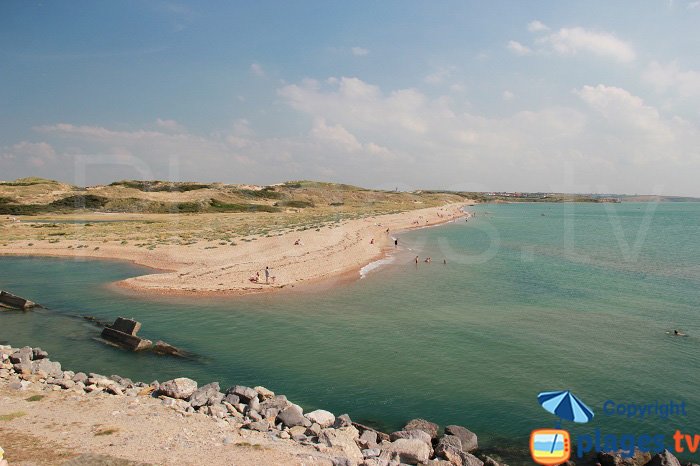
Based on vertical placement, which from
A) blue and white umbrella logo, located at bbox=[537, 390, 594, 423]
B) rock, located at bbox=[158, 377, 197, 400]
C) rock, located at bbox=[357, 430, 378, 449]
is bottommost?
rock, located at bbox=[357, 430, 378, 449]

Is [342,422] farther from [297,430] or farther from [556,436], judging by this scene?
[556,436]

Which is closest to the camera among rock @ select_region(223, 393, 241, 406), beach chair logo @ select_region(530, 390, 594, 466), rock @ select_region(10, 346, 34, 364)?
beach chair logo @ select_region(530, 390, 594, 466)

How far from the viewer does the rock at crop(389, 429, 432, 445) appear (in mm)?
13109

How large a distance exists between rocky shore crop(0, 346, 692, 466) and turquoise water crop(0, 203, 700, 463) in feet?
5.68

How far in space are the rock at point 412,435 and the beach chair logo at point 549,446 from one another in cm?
319

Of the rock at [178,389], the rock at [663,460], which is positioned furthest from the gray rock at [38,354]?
the rock at [663,460]

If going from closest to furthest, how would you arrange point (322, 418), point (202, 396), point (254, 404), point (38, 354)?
point (322, 418) < point (254, 404) < point (202, 396) < point (38, 354)

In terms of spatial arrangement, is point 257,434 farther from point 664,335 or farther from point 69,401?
point 664,335

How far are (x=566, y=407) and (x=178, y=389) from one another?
487 inches

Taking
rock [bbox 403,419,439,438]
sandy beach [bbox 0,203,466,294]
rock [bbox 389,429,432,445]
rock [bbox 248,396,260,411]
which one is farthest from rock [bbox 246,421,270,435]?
sandy beach [bbox 0,203,466,294]

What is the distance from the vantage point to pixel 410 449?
485 inches

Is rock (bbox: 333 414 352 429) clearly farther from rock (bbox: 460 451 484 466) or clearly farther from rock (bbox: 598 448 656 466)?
rock (bbox: 598 448 656 466)

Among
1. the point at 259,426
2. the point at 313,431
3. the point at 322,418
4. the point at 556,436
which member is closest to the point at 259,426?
the point at 259,426

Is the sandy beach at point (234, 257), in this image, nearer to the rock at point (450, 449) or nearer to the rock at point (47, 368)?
the rock at point (47, 368)
